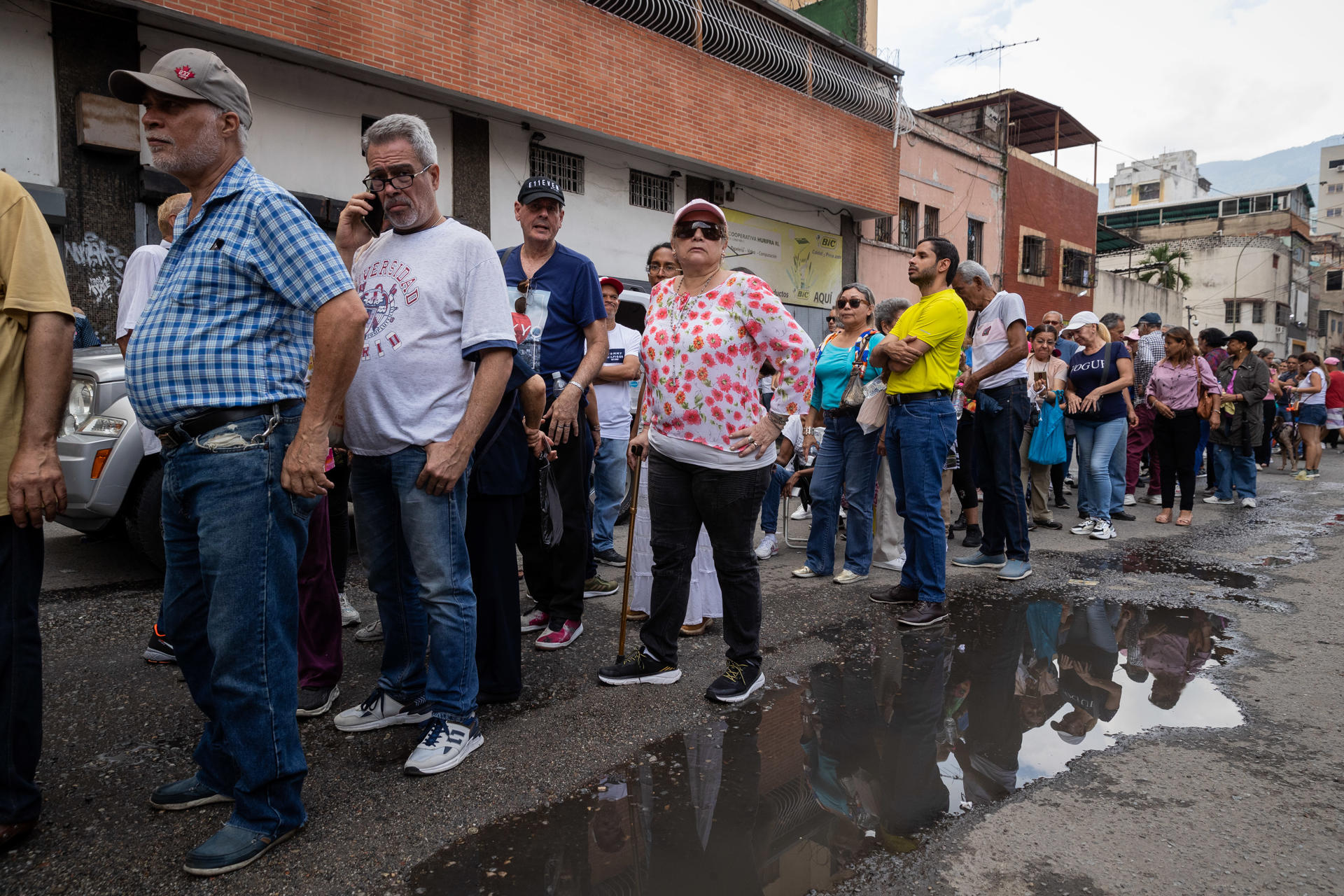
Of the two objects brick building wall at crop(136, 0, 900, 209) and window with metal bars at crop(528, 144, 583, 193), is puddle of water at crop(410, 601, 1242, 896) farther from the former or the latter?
window with metal bars at crop(528, 144, 583, 193)

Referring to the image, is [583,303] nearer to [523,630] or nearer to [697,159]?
[523,630]

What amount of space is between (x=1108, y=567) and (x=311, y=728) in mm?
5549

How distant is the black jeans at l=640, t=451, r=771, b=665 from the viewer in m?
3.51

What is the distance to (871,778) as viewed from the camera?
2.86 metres

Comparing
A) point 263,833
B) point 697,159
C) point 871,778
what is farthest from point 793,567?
point 697,159

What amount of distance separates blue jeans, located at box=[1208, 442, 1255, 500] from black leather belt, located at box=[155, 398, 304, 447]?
10.8m

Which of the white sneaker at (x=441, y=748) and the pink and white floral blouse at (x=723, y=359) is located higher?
the pink and white floral blouse at (x=723, y=359)

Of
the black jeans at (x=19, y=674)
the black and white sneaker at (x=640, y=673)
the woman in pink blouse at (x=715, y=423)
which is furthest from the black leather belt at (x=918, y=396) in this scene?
the black jeans at (x=19, y=674)

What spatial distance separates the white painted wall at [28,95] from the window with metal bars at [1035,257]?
23.8 m

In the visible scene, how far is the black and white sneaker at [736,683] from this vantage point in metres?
3.49

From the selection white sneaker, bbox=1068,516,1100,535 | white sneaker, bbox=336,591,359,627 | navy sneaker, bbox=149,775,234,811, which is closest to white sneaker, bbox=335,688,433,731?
navy sneaker, bbox=149,775,234,811

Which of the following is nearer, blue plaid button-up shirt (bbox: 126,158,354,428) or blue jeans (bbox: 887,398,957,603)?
blue plaid button-up shirt (bbox: 126,158,354,428)

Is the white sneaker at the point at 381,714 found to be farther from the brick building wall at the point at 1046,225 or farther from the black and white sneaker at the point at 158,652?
the brick building wall at the point at 1046,225

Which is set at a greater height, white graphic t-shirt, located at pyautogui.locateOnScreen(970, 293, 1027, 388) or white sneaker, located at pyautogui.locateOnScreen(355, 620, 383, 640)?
white graphic t-shirt, located at pyautogui.locateOnScreen(970, 293, 1027, 388)
